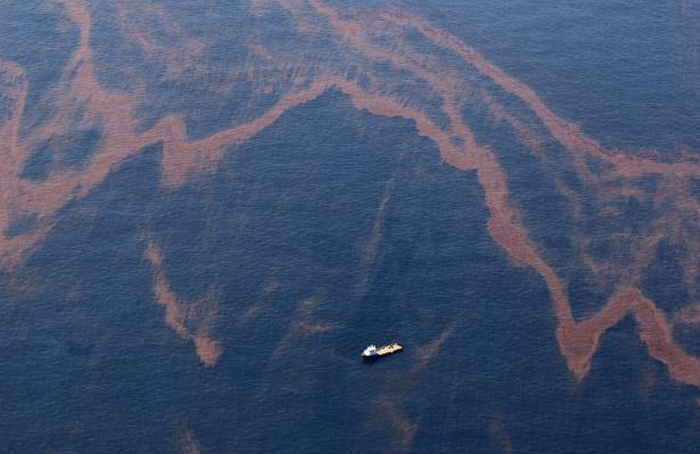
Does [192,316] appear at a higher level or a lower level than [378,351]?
lower

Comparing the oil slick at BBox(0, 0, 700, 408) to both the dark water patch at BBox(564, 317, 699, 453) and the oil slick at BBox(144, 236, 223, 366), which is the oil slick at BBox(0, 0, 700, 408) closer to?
the oil slick at BBox(144, 236, 223, 366)

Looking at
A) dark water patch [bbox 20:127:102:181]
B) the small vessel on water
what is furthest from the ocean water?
the small vessel on water

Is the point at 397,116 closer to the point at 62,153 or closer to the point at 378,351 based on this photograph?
the point at 378,351

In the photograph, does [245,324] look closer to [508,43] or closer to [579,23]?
[508,43]

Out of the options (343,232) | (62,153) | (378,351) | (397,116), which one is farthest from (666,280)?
(62,153)

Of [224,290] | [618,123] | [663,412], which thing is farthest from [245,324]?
[618,123]

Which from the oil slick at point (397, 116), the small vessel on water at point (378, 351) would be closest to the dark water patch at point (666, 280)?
the oil slick at point (397, 116)
